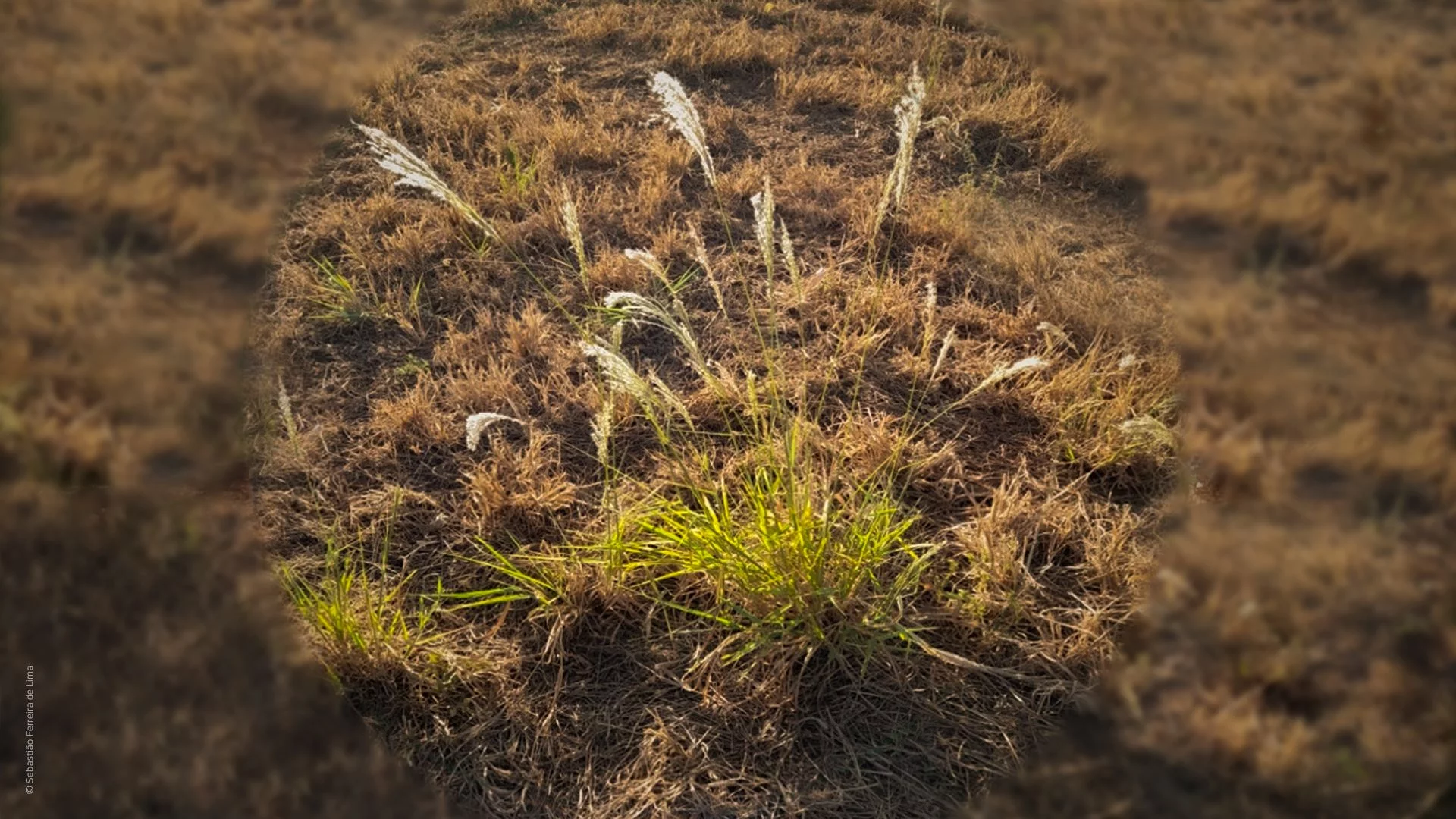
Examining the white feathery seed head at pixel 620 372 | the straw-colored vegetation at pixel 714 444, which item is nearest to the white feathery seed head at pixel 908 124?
the straw-colored vegetation at pixel 714 444

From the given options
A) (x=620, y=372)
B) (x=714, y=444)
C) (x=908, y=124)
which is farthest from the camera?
(x=714, y=444)

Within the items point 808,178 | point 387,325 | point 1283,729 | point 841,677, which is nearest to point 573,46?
point 808,178

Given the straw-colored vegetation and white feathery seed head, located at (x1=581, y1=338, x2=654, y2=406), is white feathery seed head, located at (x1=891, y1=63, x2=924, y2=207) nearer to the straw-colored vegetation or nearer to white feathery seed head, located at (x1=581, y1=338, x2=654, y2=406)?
the straw-colored vegetation

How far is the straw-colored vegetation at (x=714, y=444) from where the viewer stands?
1.57m

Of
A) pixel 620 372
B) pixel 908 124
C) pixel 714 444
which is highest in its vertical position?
pixel 908 124

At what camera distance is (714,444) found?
2.14 meters

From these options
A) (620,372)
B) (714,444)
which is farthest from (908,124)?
(714,444)

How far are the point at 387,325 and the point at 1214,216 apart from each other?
7.36 ft

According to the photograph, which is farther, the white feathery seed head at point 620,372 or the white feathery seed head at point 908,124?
the white feathery seed head at point 908,124

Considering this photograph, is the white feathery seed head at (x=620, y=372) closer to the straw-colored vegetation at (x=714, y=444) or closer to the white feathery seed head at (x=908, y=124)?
the straw-colored vegetation at (x=714, y=444)

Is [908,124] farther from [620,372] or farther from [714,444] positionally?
[714,444]

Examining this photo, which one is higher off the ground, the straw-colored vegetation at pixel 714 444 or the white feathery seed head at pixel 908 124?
the white feathery seed head at pixel 908 124

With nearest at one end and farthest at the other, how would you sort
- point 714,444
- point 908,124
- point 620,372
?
point 620,372 → point 908,124 → point 714,444

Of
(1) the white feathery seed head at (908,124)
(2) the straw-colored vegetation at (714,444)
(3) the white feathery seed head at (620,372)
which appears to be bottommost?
(2) the straw-colored vegetation at (714,444)
